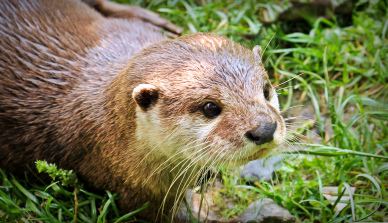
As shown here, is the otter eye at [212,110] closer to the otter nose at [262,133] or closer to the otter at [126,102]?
the otter at [126,102]

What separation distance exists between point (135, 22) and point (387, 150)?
5.39 ft

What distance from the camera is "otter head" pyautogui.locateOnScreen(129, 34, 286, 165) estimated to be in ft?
8.47

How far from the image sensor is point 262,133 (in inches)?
98.8

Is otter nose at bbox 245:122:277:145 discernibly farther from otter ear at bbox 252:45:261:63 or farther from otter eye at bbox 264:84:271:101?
otter ear at bbox 252:45:261:63

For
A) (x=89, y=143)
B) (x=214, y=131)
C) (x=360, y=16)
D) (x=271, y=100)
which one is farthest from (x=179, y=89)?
(x=360, y=16)

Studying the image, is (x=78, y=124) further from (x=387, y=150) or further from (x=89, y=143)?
(x=387, y=150)

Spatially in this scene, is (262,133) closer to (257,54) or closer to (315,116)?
(257,54)

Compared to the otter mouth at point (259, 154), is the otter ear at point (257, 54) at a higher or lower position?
higher

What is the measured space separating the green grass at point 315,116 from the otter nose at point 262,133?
550mm

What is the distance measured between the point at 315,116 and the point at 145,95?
4.96 ft

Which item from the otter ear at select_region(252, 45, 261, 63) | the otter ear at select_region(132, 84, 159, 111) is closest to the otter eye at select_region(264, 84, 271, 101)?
the otter ear at select_region(252, 45, 261, 63)

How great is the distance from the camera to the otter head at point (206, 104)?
258 centimetres

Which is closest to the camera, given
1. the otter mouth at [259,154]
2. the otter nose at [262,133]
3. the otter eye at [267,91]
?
the otter nose at [262,133]

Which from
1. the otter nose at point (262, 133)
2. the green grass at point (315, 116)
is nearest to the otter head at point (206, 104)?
the otter nose at point (262, 133)
